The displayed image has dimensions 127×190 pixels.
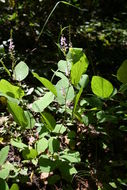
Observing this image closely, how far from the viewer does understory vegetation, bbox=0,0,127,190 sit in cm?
110

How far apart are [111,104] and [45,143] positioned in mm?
963

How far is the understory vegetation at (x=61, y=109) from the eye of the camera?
1.10 m

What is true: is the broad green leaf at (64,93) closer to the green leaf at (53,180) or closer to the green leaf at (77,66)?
the green leaf at (77,66)

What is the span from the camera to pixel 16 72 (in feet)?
3.87

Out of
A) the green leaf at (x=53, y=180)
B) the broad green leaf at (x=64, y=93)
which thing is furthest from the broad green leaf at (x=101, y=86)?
the green leaf at (x=53, y=180)

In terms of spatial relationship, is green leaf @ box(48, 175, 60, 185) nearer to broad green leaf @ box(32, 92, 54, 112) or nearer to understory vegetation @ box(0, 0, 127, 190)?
understory vegetation @ box(0, 0, 127, 190)

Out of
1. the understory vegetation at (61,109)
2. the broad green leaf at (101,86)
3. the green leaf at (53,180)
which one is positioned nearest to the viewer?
the broad green leaf at (101,86)

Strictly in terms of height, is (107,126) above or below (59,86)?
below

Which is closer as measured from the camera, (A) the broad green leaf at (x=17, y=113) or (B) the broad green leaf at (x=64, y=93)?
(A) the broad green leaf at (x=17, y=113)

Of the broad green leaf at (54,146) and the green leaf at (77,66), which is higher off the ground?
the green leaf at (77,66)

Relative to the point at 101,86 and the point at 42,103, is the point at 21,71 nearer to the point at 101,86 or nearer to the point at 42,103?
the point at 42,103

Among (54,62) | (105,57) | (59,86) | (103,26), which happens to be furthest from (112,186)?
(103,26)

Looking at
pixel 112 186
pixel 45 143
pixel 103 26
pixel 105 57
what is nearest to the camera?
pixel 45 143

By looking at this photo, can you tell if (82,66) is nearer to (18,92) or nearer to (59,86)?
(59,86)
